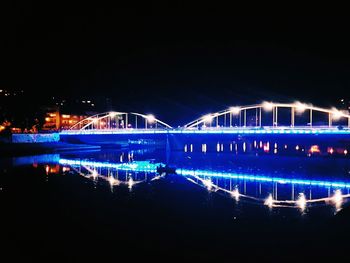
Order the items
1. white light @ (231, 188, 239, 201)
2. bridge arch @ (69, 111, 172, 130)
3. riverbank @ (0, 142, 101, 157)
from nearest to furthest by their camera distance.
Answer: white light @ (231, 188, 239, 201) < riverbank @ (0, 142, 101, 157) < bridge arch @ (69, 111, 172, 130)

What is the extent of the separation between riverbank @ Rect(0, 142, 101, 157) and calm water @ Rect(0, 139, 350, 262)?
20325mm

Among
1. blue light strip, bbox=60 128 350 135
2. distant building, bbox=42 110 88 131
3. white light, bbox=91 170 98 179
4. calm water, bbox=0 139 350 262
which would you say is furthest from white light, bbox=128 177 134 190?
distant building, bbox=42 110 88 131

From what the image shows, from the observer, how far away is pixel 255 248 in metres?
11.7

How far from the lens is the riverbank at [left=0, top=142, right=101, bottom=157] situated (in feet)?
153

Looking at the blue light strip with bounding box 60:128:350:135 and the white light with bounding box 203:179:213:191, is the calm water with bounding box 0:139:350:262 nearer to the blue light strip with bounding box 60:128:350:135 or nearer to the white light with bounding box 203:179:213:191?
the white light with bounding box 203:179:213:191

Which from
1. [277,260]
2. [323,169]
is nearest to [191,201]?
[277,260]

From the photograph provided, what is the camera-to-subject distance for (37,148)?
51.9 m

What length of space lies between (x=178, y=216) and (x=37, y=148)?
41.5 metres

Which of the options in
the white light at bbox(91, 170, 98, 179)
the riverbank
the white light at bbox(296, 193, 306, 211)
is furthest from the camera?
the riverbank

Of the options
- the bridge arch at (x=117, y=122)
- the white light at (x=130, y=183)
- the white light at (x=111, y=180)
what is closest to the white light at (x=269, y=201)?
the white light at (x=130, y=183)

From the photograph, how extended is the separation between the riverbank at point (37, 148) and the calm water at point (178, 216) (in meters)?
20.3

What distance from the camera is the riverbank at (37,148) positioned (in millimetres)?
46750

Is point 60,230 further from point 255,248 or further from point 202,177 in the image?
point 202,177

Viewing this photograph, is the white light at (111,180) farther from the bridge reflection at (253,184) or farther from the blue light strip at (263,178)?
the blue light strip at (263,178)
